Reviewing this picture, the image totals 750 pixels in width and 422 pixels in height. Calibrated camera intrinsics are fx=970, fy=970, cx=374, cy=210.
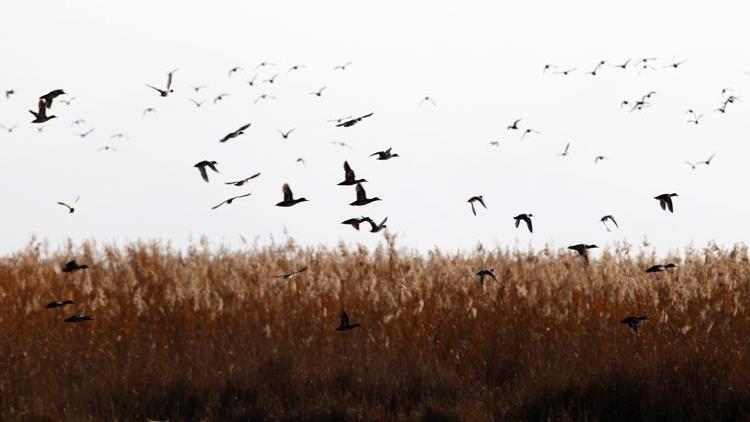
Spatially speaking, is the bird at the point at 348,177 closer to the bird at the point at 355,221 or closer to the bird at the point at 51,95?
the bird at the point at 355,221

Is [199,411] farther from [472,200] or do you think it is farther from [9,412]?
[472,200]

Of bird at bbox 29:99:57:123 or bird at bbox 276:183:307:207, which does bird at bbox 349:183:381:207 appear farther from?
bird at bbox 29:99:57:123

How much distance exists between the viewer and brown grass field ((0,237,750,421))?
24.1 feet

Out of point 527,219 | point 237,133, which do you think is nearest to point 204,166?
point 237,133

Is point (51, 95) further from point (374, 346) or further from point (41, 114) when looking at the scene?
point (374, 346)

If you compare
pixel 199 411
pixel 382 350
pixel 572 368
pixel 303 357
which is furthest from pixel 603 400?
pixel 199 411

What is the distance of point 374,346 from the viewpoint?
326 inches

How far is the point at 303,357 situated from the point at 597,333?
2669 millimetres

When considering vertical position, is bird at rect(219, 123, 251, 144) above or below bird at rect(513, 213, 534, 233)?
above

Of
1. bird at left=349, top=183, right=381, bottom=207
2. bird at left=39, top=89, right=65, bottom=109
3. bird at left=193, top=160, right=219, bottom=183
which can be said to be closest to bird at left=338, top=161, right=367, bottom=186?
bird at left=349, top=183, right=381, bottom=207

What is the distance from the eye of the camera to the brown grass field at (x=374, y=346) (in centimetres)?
736

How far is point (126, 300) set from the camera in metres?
9.44

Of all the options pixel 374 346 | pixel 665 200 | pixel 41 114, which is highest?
pixel 41 114

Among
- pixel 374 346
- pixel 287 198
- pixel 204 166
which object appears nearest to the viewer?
pixel 287 198
